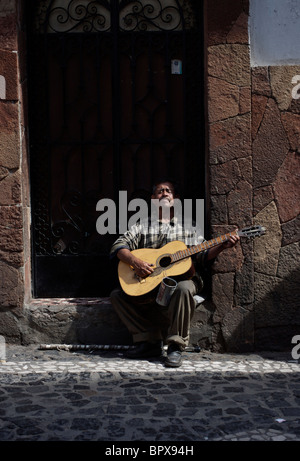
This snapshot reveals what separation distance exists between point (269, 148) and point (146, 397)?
2.28 metres

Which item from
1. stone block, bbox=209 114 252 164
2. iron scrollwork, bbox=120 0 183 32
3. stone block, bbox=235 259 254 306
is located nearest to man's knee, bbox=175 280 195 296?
stone block, bbox=235 259 254 306

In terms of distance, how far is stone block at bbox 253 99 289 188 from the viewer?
463 cm

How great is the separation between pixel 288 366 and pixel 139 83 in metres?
2.72

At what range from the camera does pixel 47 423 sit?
314 cm

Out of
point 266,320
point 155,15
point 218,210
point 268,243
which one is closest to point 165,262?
point 218,210

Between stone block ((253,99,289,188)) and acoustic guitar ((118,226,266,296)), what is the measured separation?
0.53m

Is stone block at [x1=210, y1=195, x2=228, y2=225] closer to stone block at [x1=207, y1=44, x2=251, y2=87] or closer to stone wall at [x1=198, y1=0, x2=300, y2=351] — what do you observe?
stone wall at [x1=198, y1=0, x2=300, y2=351]

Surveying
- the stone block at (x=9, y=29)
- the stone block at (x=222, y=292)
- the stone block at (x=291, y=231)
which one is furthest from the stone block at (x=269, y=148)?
the stone block at (x=9, y=29)

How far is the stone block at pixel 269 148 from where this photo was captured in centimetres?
463

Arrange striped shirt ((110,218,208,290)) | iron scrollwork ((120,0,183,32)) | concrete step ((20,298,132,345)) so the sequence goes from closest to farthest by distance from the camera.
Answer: striped shirt ((110,218,208,290)) < concrete step ((20,298,132,345)) < iron scrollwork ((120,0,183,32))

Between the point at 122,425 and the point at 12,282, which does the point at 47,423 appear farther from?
the point at 12,282

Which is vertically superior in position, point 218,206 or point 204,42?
point 204,42

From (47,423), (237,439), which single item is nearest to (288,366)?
(237,439)

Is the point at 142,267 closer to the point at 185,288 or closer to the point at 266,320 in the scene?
the point at 185,288
